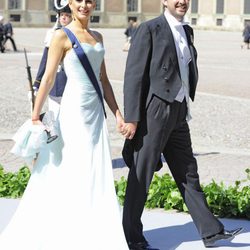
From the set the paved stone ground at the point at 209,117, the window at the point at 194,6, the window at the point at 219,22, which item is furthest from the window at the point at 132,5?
the paved stone ground at the point at 209,117

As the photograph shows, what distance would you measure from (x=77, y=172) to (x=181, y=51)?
968 millimetres

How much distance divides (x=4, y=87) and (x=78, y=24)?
11.0m

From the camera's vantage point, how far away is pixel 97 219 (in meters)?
4.64

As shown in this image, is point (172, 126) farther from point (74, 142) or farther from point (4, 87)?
point (4, 87)

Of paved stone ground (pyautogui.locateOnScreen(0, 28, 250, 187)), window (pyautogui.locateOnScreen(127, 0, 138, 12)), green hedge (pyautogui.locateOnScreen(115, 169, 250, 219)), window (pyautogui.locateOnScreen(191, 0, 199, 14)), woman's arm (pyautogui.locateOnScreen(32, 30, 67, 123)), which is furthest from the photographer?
window (pyautogui.locateOnScreen(127, 0, 138, 12))

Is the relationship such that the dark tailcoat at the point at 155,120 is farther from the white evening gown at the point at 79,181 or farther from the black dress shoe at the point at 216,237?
the white evening gown at the point at 79,181

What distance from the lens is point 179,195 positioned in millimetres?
6070

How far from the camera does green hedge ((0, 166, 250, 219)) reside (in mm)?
5891

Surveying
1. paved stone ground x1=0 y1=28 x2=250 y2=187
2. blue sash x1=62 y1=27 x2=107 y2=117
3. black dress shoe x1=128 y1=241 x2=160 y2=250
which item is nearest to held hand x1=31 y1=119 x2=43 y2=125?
blue sash x1=62 y1=27 x2=107 y2=117

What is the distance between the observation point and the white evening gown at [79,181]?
182 inches

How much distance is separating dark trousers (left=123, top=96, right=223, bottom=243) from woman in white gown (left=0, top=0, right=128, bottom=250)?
284 mm

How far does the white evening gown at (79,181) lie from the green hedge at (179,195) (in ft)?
4.72

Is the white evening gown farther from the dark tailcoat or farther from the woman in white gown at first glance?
the dark tailcoat

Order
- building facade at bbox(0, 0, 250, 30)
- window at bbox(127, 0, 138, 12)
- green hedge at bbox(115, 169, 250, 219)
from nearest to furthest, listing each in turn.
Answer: green hedge at bbox(115, 169, 250, 219)
building facade at bbox(0, 0, 250, 30)
window at bbox(127, 0, 138, 12)
